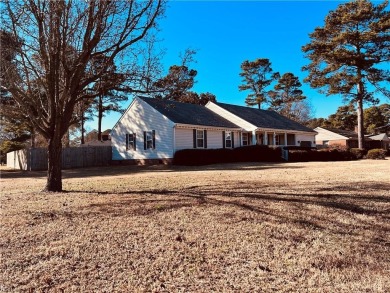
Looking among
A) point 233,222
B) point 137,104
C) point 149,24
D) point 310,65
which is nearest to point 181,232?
point 233,222

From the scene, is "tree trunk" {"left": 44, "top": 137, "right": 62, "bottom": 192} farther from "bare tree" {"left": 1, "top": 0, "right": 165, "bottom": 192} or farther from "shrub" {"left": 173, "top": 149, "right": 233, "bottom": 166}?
"shrub" {"left": 173, "top": 149, "right": 233, "bottom": 166}

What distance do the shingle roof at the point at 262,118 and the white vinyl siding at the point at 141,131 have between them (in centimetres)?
897

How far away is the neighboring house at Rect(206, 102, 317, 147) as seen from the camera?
29.3 meters

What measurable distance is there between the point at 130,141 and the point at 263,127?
12544 mm

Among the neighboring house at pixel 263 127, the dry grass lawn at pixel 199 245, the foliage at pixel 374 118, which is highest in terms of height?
the foliage at pixel 374 118

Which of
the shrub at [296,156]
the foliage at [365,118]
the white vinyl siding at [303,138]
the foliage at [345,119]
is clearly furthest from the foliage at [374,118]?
the shrub at [296,156]

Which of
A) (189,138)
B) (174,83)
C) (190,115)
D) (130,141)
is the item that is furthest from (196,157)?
(174,83)

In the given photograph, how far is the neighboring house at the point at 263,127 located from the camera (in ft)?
96.3

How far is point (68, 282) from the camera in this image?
121 inches

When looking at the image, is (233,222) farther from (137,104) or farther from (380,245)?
(137,104)

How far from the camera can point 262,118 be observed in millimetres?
33594

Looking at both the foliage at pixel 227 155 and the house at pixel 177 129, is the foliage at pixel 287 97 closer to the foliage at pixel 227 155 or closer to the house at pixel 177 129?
the house at pixel 177 129

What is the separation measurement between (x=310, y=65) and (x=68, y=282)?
32.6m

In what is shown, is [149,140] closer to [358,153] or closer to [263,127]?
[263,127]
